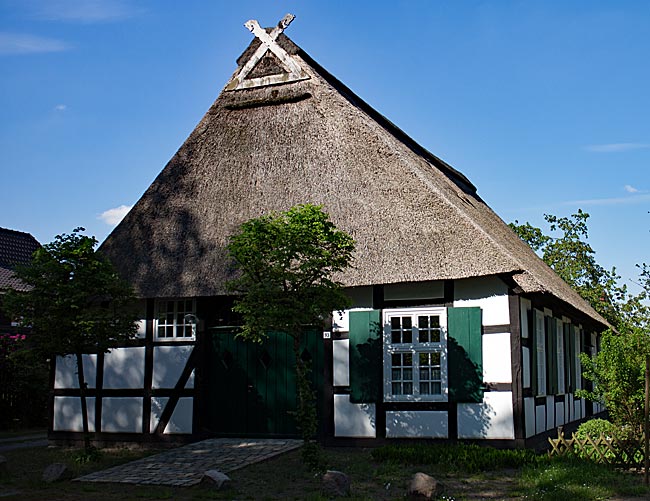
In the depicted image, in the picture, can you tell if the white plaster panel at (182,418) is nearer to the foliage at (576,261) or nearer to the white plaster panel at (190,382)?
the white plaster panel at (190,382)

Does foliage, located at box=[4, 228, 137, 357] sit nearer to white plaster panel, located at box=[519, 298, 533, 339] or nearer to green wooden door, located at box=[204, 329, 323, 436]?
green wooden door, located at box=[204, 329, 323, 436]

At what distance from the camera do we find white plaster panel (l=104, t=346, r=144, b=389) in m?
13.2

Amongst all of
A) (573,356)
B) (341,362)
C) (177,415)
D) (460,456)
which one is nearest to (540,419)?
(460,456)

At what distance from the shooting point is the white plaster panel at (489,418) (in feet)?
36.1

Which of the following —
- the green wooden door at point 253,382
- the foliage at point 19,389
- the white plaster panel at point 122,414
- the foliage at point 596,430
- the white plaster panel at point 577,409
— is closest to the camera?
the foliage at point 596,430

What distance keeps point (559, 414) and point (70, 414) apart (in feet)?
30.7

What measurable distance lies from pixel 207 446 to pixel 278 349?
201cm

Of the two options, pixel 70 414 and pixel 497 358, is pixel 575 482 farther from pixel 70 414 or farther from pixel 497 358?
pixel 70 414

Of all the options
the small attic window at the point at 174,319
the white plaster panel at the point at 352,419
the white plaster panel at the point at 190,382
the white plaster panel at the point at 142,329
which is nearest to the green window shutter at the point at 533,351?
the white plaster panel at the point at 352,419

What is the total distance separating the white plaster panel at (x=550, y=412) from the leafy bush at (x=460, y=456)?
279 centimetres

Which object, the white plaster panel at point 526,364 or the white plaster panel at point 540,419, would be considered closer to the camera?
the white plaster panel at point 526,364

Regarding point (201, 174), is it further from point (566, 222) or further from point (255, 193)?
point (566, 222)

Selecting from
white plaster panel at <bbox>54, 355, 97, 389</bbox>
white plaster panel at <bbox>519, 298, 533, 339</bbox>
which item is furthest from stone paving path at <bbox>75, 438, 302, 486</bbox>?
white plaster panel at <bbox>519, 298, 533, 339</bbox>

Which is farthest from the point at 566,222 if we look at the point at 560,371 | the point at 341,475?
the point at 341,475
